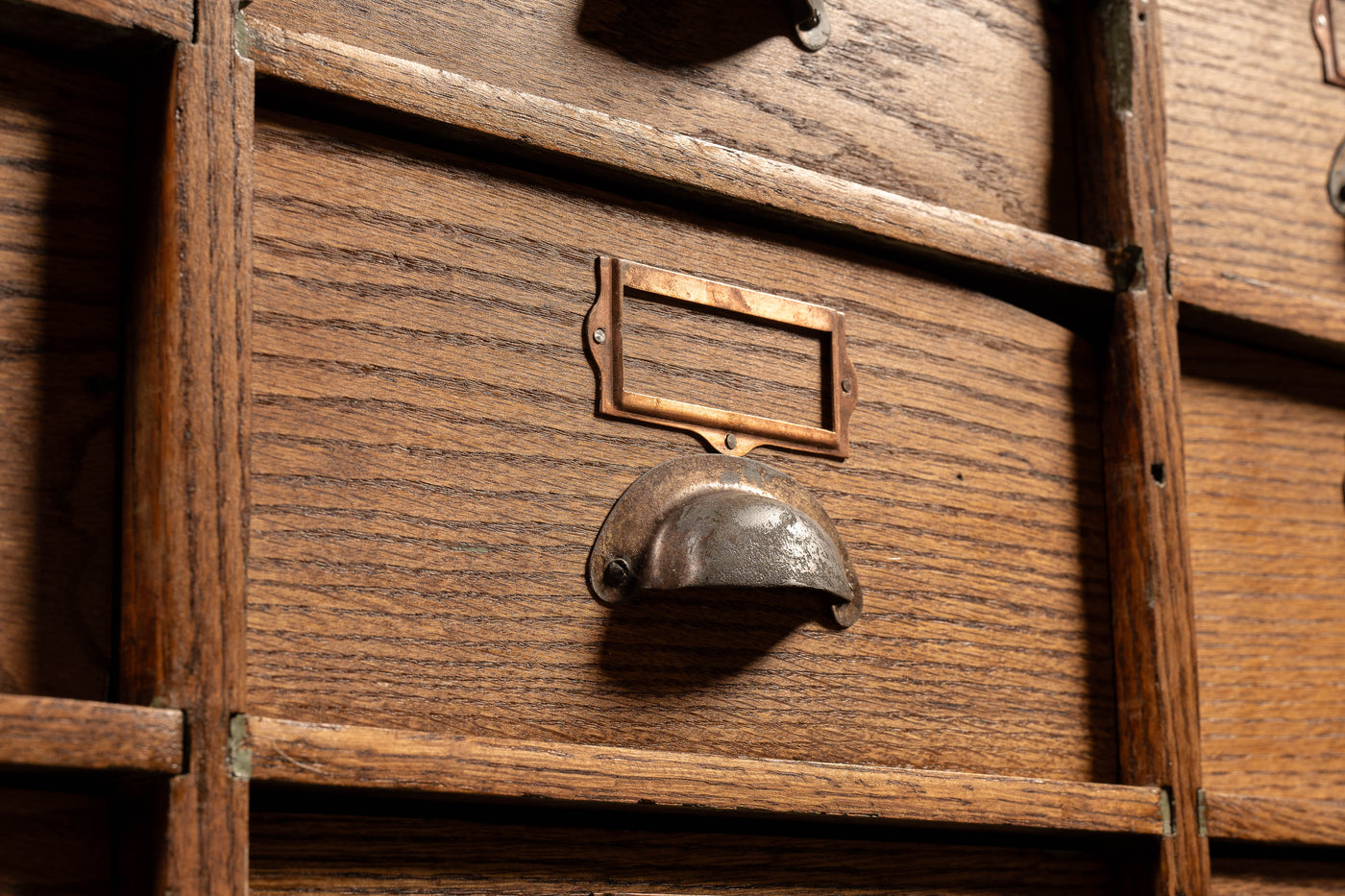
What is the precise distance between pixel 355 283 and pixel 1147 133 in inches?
19.0

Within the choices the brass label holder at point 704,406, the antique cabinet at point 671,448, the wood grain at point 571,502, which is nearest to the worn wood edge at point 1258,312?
the antique cabinet at point 671,448

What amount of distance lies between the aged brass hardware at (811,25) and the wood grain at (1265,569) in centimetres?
29

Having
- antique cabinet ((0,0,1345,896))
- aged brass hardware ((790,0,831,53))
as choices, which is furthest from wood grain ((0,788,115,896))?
aged brass hardware ((790,0,831,53))

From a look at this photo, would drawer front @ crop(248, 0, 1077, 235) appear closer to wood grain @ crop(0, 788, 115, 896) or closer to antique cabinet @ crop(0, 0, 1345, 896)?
antique cabinet @ crop(0, 0, 1345, 896)

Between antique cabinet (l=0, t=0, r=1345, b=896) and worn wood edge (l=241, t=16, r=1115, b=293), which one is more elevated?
worn wood edge (l=241, t=16, r=1115, b=293)

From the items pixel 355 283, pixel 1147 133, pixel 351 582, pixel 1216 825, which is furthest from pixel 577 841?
pixel 1147 133

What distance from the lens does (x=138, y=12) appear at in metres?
0.51

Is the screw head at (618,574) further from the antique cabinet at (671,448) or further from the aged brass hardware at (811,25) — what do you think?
the aged brass hardware at (811,25)

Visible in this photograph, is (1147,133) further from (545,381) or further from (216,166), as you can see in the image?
(216,166)

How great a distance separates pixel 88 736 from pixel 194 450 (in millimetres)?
104

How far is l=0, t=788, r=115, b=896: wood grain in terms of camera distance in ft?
1.53

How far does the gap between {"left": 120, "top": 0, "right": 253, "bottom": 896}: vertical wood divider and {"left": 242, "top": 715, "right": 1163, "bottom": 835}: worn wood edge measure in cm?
2

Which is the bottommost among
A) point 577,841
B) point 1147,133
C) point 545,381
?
point 577,841

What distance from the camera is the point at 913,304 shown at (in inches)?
28.8
